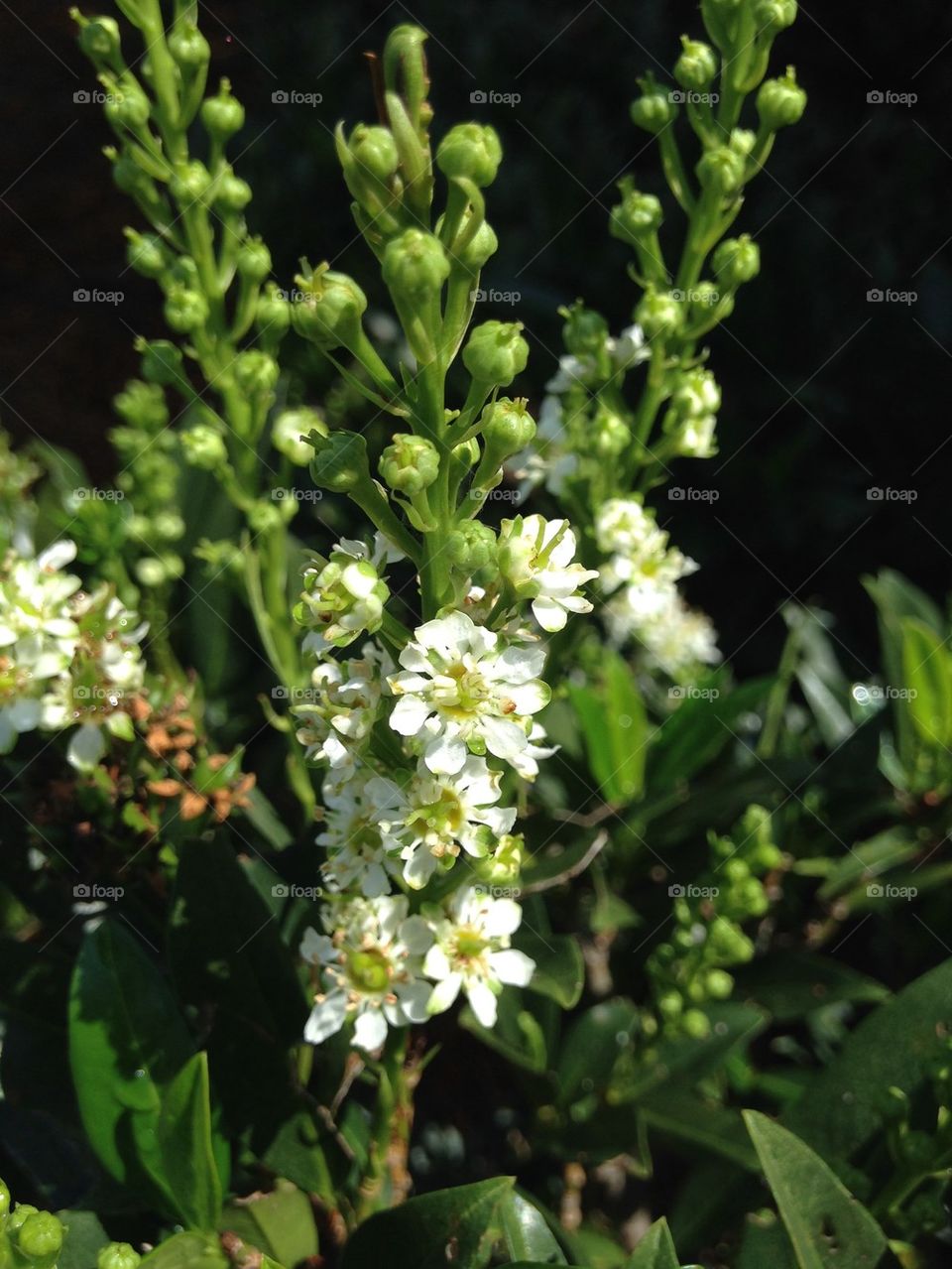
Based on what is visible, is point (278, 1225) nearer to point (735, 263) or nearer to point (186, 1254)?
point (186, 1254)

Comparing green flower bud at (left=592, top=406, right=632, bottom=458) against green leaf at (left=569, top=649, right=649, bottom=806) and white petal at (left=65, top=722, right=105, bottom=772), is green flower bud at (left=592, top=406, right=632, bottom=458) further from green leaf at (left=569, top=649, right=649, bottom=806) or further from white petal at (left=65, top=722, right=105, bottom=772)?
white petal at (left=65, top=722, right=105, bottom=772)

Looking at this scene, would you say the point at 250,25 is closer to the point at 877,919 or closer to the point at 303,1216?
the point at 877,919

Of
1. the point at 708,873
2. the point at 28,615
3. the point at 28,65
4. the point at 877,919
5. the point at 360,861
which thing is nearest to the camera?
the point at 360,861

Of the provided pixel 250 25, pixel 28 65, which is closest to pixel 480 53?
pixel 250 25

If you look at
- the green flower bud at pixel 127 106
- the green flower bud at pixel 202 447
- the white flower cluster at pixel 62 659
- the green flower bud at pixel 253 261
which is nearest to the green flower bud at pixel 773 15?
the green flower bud at pixel 253 261

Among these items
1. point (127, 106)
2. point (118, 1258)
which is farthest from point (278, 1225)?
point (127, 106)
